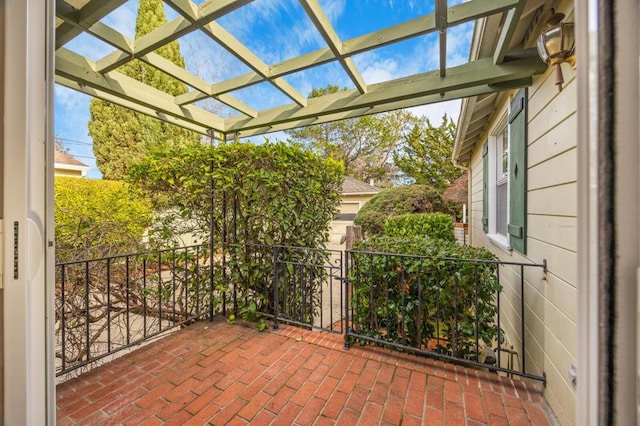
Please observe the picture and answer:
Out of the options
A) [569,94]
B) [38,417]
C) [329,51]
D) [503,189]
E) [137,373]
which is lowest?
[137,373]

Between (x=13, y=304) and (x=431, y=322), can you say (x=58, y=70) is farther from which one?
(x=431, y=322)

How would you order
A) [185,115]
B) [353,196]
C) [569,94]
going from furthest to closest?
[353,196] → [185,115] → [569,94]

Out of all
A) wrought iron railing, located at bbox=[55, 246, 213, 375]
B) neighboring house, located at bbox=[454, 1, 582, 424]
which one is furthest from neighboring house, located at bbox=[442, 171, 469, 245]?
wrought iron railing, located at bbox=[55, 246, 213, 375]

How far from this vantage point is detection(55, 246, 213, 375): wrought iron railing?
Answer: 2613 millimetres

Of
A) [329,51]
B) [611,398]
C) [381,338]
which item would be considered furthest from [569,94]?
[381,338]

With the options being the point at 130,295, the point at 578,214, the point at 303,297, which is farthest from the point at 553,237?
the point at 130,295

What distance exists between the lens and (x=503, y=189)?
375cm

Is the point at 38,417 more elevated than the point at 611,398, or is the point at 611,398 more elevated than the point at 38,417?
the point at 611,398

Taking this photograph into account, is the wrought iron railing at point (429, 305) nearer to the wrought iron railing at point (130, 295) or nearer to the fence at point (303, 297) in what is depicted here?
the fence at point (303, 297)

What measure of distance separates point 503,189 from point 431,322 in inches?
89.9

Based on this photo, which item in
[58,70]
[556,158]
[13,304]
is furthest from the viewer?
[58,70]

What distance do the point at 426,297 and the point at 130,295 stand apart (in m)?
3.10

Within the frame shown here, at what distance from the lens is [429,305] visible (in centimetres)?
254

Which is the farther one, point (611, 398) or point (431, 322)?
point (431, 322)
